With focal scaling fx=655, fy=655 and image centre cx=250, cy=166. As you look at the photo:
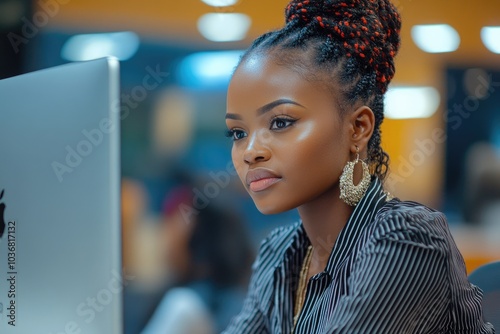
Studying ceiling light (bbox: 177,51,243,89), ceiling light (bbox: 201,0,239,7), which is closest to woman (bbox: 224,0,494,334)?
ceiling light (bbox: 177,51,243,89)

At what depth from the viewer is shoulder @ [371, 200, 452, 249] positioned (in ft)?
3.30

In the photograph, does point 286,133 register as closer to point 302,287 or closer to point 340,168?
point 340,168

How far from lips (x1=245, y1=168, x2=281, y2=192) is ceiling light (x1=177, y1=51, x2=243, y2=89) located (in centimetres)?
243

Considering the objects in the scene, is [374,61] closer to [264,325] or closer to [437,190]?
[264,325]

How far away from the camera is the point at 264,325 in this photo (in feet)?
4.42

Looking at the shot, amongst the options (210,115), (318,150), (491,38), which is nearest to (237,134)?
(318,150)

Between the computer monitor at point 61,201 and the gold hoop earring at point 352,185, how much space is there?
49 cm

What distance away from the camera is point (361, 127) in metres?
1.16

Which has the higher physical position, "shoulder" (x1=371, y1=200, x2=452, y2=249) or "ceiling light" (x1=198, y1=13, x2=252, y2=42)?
"ceiling light" (x1=198, y1=13, x2=252, y2=42)

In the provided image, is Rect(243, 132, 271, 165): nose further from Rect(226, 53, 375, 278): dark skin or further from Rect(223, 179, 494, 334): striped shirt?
Rect(223, 179, 494, 334): striped shirt

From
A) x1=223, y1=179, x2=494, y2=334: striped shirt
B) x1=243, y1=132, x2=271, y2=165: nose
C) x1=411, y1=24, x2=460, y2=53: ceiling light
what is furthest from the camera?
x1=411, y1=24, x2=460, y2=53: ceiling light

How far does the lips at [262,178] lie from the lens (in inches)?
43.1

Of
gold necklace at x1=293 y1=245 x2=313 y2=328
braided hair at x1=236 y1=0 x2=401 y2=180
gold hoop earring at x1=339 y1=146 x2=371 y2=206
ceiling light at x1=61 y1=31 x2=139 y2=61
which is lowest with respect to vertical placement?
gold necklace at x1=293 y1=245 x2=313 y2=328

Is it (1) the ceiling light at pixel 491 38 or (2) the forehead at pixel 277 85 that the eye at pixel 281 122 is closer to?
(2) the forehead at pixel 277 85
